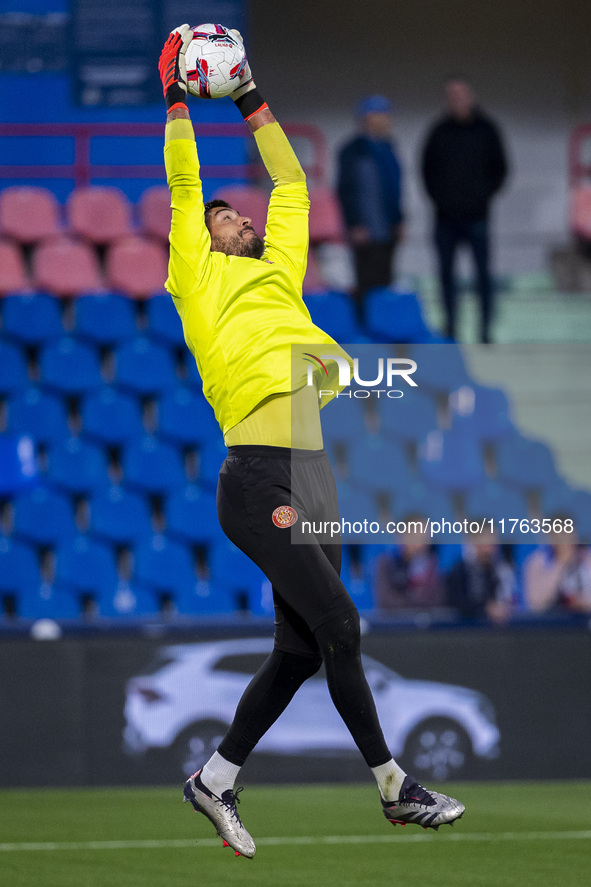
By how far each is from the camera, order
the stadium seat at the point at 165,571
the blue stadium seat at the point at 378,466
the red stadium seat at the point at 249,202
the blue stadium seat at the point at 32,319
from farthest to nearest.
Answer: the red stadium seat at the point at 249,202 < the blue stadium seat at the point at 32,319 < the blue stadium seat at the point at 378,466 < the stadium seat at the point at 165,571

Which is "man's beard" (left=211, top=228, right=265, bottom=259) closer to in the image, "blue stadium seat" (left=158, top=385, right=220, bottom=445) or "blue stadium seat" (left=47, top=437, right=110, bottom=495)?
"blue stadium seat" (left=47, top=437, right=110, bottom=495)

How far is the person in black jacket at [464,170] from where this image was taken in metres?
9.94

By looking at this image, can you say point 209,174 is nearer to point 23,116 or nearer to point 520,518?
point 23,116

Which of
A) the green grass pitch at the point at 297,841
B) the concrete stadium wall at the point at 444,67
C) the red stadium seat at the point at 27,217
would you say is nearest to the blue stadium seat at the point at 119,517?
the green grass pitch at the point at 297,841

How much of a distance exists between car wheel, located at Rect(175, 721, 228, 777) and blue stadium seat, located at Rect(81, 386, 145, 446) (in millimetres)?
2814

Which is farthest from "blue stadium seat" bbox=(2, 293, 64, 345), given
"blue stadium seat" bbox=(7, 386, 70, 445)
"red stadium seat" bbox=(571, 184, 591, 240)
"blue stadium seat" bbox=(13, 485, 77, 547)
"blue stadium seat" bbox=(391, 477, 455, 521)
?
"red stadium seat" bbox=(571, 184, 591, 240)

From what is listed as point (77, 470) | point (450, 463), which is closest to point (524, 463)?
point (450, 463)

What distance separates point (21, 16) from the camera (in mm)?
12344

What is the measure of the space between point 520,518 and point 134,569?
290 centimetres

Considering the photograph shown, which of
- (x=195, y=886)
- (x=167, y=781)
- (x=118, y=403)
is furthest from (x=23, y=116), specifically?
(x=195, y=886)

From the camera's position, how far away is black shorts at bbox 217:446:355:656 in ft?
12.0

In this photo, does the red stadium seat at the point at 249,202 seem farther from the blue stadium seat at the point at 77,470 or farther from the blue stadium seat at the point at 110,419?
the blue stadium seat at the point at 77,470

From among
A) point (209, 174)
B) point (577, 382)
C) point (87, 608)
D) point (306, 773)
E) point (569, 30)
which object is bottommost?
point (306, 773)

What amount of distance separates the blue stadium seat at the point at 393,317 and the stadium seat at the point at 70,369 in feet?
7.51
